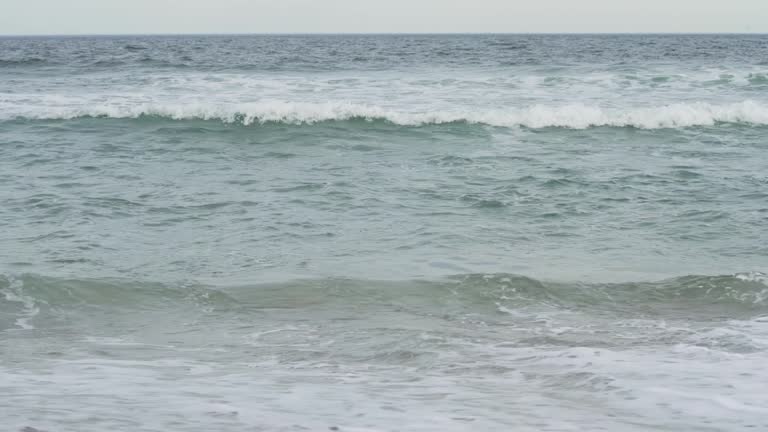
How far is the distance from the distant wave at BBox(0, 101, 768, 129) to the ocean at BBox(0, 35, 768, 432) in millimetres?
61

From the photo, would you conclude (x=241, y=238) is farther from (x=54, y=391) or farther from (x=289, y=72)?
(x=289, y=72)

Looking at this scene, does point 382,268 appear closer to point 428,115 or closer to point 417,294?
point 417,294

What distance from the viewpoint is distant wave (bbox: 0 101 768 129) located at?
53.8 ft

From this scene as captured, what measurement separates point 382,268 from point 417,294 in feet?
2.48

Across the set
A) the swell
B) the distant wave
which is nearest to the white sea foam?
the swell

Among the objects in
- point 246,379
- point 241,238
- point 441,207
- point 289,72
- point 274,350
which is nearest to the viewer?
point 246,379

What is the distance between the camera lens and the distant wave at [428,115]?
53.8 feet

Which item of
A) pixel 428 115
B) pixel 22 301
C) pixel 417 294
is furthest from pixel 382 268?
pixel 428 115

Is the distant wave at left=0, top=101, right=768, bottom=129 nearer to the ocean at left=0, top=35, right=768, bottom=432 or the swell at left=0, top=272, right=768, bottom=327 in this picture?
the ocean at left=0, top=35, right=768, bottom=432

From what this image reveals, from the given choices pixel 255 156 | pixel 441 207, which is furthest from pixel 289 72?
pixel 441 207

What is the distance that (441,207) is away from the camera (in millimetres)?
9828

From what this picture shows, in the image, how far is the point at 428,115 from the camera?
54.3 feet

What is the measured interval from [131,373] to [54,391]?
522 millimetres

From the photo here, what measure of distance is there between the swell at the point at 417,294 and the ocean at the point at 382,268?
0.03 meters
